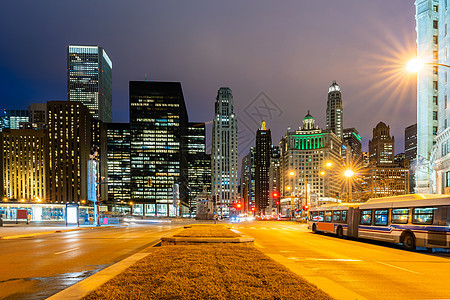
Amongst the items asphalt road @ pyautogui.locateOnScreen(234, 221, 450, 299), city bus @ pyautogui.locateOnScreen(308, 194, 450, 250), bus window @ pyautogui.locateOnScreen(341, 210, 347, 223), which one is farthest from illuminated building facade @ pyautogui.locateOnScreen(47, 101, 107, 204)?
asphalt road @ pyautogui.locateOnScreen(234, 221, 450, 299)

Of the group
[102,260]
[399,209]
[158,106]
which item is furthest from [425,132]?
[158,106]

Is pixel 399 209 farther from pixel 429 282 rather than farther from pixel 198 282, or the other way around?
pixel 198 282

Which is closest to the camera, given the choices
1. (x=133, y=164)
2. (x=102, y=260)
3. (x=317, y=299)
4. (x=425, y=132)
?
(x=317, y=299)

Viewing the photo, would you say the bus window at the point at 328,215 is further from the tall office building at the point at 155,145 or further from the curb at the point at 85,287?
the tall office building at the point at 155,145

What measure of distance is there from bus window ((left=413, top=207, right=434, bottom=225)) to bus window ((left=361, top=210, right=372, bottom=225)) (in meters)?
4.94

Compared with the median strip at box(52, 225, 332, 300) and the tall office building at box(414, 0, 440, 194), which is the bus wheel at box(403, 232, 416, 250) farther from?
the tall office building at box(414, 0, 440, 194)

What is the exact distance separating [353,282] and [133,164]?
187 m

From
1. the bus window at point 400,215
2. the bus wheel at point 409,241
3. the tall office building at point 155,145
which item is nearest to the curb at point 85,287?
the bus wheel at point 409,241

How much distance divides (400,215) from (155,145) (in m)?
175

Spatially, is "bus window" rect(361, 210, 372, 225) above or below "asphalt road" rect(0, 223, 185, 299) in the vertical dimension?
below

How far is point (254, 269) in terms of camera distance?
382 inches

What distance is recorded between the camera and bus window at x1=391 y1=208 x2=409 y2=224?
838 inches

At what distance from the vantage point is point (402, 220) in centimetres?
2150

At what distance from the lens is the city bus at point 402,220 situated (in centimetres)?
1852
